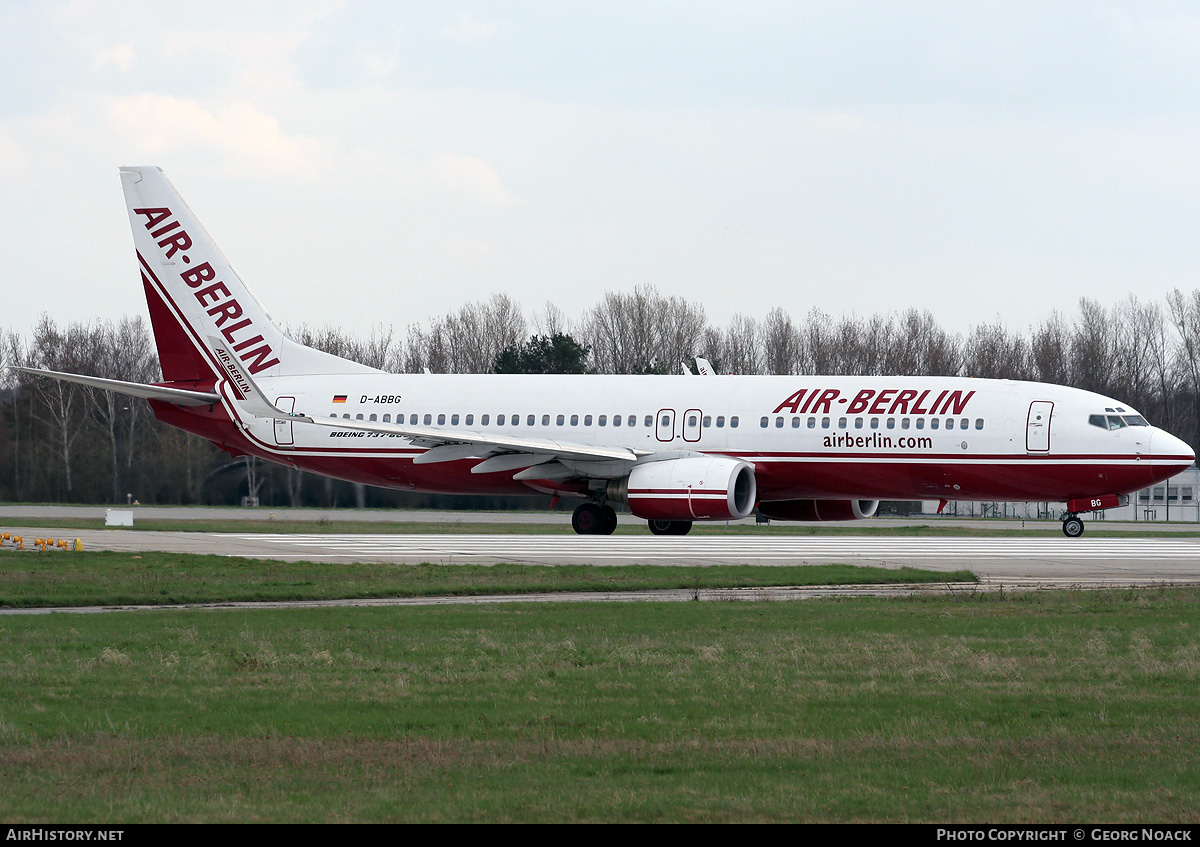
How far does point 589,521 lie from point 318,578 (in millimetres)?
13303

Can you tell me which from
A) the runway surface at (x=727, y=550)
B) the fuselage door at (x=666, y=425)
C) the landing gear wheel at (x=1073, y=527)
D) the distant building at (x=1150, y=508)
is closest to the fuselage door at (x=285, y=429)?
the runway surface at (x=727, y=550)

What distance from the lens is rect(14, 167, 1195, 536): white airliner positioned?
30516mm

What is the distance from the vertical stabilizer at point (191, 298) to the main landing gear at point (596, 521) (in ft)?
25.6

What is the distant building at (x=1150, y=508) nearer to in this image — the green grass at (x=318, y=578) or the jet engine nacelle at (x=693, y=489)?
the jet engine nacelle at (x=693, y=489)

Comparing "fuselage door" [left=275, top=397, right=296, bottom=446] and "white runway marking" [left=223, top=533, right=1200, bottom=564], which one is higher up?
"fuselage door" [left=275, top=397, right=296, bottom=446]

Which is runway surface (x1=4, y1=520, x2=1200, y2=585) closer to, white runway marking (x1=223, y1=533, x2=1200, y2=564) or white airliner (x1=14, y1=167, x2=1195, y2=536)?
white runway marking (x1=223, y1=533, x2=1200, y2=564)

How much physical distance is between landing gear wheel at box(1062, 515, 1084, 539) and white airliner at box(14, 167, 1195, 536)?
1.4 inches

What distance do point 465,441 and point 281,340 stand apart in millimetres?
8577

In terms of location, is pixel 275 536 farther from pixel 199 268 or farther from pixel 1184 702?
pixel 1184 702

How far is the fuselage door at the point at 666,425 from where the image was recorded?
3250 centimetres

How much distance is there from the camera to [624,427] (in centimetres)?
3288

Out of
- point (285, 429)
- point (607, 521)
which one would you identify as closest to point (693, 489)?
point (607, 521)

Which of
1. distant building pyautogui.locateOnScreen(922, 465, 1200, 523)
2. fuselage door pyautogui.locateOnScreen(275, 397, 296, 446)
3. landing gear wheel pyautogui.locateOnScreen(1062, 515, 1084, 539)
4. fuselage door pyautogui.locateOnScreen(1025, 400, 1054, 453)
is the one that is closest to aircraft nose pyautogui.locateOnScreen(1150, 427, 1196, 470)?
fuselage door pyautogui.locateOnScreen(1025, 400, 1054, 453)
